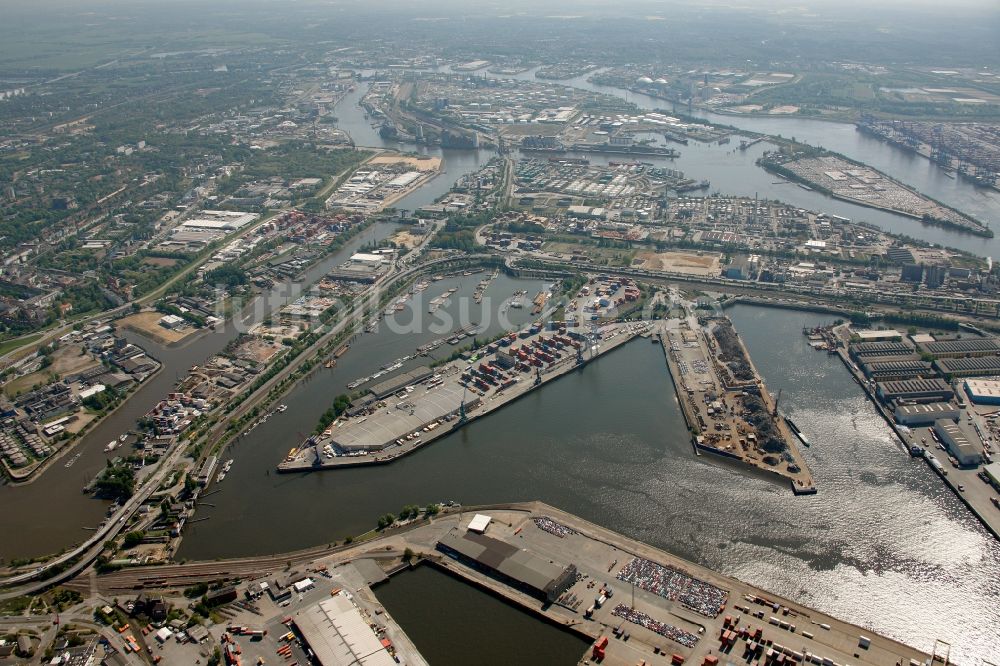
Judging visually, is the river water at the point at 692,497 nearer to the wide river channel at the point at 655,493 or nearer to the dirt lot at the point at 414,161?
the wide river channel at the point at 655,493

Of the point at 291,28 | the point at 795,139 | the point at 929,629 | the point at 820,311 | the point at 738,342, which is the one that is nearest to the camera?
the point at 929,629

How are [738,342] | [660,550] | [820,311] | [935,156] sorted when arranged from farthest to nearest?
[935,156]
[820,311]
[738,342]
[660,550]

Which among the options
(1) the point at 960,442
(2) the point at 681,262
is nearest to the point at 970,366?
(1) the point at 960,442

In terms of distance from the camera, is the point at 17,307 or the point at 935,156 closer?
the point at 17,307

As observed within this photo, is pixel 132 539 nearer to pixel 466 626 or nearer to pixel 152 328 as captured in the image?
pixel 466 626

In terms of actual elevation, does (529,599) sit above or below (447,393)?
below

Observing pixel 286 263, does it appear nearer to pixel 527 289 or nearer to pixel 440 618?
pixel 527 289

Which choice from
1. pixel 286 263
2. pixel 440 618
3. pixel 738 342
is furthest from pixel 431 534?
pixel 286 263
